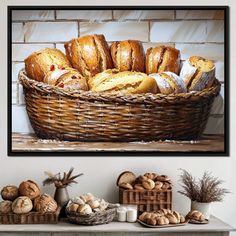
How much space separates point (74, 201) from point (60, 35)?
99cm

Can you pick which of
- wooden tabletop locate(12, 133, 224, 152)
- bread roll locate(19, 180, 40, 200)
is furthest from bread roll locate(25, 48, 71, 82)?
bread roll locate(19, 180, 40, 200)

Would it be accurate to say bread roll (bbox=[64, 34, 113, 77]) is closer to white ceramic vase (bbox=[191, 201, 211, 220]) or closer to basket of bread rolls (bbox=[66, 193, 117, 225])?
basket of bread rolls (bbox=[66, 193, 117, 225])

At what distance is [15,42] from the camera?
3574 millimetres

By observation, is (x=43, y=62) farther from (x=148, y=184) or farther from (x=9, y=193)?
(x=148, y=184)

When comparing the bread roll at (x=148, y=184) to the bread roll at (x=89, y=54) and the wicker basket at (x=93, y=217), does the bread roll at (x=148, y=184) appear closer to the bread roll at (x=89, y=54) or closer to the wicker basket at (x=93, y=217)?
the wicker basket at (x=93, y=217)

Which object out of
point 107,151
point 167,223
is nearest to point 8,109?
point 107,151

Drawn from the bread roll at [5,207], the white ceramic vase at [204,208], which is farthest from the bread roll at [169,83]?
the bread roll at [5,207]

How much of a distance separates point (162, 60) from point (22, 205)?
45.7 inches

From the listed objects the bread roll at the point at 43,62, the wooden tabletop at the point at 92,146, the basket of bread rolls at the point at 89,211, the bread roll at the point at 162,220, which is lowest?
the bread roll at the point at 162,220

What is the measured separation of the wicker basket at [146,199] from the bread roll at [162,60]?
27.9 inches

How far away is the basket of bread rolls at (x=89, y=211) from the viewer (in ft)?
10.2

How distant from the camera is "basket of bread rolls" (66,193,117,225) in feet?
10.2

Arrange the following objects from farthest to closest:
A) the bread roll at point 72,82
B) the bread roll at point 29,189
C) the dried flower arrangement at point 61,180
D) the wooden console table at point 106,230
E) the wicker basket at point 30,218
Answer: the bread roll at point 72,82 → the dried flower arrangement at point 61,180 → the bread roll at point 29,189 → the wicker basket at point 30,218 → the wooden console table at point 106,230

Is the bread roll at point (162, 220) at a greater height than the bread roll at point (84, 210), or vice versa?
the bread roll at point (84, 210)
